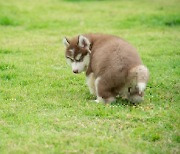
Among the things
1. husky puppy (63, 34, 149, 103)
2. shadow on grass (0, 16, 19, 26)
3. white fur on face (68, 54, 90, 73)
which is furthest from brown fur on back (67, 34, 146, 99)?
shadow on grass (0, 16, 19, 26)

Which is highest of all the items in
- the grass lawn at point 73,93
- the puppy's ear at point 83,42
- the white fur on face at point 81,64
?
the puppy's ear at point 83,42

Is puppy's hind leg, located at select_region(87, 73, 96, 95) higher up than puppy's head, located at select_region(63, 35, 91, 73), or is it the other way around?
puppy's head, located at select_region(63, 35, 91, 73)

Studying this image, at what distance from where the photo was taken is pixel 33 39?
1515cm

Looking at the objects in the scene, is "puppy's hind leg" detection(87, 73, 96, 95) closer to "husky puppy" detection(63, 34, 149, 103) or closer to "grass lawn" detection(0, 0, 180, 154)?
"husky puppy" detection(63, 34, 149, 103)

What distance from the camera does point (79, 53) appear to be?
360 inches

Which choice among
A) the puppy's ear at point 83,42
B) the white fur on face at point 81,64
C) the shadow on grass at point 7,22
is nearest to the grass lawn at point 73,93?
the shadow on grass at point 7,22

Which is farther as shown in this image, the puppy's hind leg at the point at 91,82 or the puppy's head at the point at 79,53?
the puppy's head at the point at 79,53

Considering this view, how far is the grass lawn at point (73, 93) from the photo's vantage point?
689 cm

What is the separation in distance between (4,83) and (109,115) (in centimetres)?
307

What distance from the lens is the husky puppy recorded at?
8.40 metres

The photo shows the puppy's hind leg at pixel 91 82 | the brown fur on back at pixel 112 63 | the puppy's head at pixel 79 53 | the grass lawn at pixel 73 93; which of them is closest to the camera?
the grass lawn at pixel 73 93

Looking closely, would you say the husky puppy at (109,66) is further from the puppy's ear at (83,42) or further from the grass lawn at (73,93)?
the grass lawn at (73,93)

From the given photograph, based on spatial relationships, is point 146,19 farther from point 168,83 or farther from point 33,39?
point 168,83

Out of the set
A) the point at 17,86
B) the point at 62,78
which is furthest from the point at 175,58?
the point at 17,86
